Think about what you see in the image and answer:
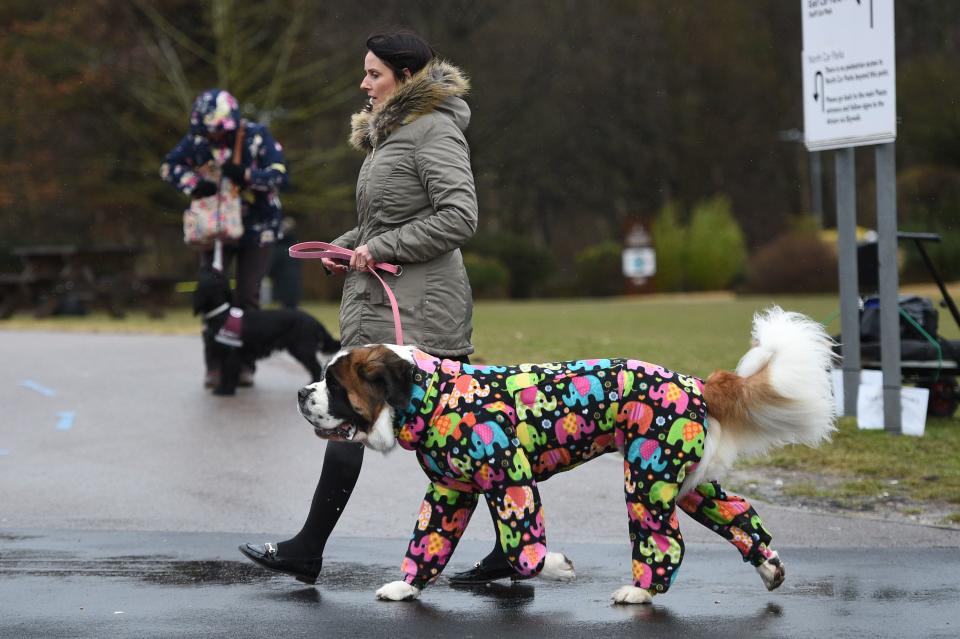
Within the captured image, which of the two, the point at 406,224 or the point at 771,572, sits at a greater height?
the point at 406,224

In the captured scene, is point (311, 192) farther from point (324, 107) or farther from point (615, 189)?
point (615, 189)

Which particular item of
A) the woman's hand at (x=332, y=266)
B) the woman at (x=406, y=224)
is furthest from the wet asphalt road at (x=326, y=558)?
the woman's hand at (x=332, y=266)

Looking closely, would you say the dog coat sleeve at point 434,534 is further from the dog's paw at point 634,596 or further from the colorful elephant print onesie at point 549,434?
the dog's paw at point 634,596

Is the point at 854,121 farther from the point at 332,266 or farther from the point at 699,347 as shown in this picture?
the point at 699,347

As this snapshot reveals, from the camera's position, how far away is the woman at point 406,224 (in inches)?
203

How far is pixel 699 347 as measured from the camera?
15977mm

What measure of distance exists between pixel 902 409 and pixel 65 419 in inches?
243

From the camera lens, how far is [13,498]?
7.48m

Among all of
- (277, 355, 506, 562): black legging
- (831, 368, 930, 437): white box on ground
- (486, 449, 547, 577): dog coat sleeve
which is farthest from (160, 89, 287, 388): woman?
(486, 449, 547, 577): dog coat sleeve

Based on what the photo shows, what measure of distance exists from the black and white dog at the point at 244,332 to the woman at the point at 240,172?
0.16 m

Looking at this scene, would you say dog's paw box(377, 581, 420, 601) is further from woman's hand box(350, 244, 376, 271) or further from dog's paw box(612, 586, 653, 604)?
woman's hand box(350, 244, 376, 271)

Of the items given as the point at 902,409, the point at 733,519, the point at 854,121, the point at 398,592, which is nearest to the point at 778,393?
the point at 733,519

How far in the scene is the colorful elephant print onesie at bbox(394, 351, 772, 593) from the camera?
4695mm

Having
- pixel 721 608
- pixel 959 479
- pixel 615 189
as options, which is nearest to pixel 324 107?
pixel 615 189
